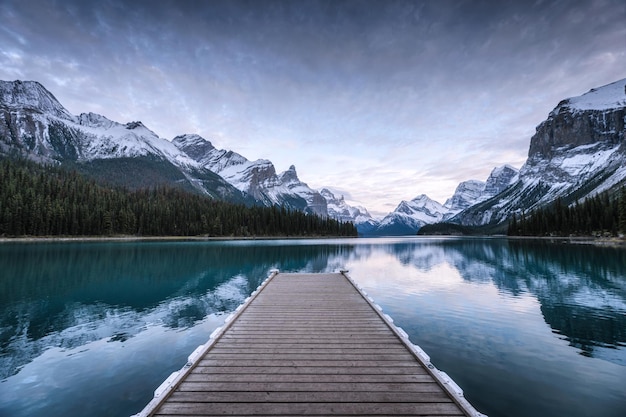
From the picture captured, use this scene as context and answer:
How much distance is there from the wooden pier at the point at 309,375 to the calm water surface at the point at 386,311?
2.77 metres

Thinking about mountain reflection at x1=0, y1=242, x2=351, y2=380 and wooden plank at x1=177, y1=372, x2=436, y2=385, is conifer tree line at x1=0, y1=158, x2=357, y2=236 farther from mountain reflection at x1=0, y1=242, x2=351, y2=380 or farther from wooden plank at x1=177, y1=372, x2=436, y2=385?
wooden plank at x1=177, y1=372, x2=436, y2=385

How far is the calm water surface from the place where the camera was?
10.9m

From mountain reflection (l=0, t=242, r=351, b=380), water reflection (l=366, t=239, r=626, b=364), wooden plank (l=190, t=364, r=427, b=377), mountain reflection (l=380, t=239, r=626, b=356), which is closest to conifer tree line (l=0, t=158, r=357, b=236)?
mountain reflection (l=0, t=242, r=351, b=380)

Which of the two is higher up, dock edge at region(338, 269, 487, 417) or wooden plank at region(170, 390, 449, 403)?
dock edge at region(338, 269, 487, 417)

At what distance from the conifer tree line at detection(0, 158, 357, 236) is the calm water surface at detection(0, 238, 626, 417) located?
92.3 metres

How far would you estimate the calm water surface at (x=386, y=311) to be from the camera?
35.6 feet

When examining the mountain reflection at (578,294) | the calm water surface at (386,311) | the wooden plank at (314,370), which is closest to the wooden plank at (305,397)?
the wooden plank at (314,370)

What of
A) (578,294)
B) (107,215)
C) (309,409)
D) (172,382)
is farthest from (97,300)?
(107,215)

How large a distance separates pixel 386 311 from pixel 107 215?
132m

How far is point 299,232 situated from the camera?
18550 centimetres

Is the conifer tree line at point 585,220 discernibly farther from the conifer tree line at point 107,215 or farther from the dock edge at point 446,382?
the conifer tree line at point 107,215

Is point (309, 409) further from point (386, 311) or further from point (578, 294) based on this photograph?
point (578, 294)

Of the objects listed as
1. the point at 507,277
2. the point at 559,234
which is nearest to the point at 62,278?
the point at 507,277

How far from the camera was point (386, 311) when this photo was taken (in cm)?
2291
